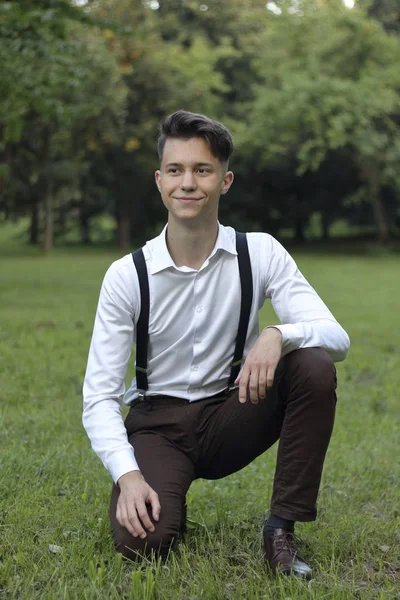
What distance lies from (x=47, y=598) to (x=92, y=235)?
50671 millimetres

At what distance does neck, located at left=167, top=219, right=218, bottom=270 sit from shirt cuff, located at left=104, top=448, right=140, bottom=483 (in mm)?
874

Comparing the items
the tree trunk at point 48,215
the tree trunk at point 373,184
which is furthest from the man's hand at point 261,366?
the tree trunk at point 48,215

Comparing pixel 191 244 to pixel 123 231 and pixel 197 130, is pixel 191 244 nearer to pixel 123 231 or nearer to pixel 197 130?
pixel 197 130

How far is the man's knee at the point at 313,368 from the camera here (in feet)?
11.1

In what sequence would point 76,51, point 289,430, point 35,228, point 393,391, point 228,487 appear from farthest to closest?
point 35,228 → point 76,51 → point 393,391 → point 228,487 → point 289,430

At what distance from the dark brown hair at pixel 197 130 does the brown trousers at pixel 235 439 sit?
965 millimetres

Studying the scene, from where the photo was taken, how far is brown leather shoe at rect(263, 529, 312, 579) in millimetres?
3369

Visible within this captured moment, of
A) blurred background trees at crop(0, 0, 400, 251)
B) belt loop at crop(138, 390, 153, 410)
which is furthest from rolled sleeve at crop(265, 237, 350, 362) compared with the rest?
blurred background trees at crop(0, 0, 400, 251)

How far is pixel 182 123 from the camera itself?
3.67 meters


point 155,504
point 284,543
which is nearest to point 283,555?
point 284,543

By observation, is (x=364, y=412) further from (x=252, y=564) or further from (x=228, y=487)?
(x=252, y=564)

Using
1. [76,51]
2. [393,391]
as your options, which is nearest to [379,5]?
[76,51]

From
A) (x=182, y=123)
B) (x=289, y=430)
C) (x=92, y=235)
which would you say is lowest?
(x=92, y=235)

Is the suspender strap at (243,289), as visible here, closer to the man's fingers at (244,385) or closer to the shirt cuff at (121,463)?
the man's fingers at (244,385)
